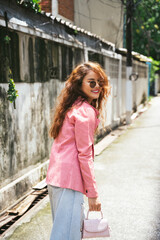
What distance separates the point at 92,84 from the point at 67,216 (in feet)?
3.38

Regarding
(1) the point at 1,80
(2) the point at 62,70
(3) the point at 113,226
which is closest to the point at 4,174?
(1) the point at 1,80

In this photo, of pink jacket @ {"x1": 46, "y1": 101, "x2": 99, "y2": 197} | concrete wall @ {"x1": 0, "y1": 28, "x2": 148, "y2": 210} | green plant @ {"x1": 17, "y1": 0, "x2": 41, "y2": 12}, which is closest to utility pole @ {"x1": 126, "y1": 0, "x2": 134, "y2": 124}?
concrete wall @ {"x1": 0, "y1": 28, "x2": 148, "y2": 210}

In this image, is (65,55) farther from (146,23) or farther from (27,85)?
(146,23)

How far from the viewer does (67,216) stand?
225 centimetres

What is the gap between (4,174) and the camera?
420 cm

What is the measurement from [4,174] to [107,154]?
3810 mm

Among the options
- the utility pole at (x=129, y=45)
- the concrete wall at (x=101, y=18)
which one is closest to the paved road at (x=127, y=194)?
the utility pole at (x=129, y=45)

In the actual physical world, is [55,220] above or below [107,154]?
above

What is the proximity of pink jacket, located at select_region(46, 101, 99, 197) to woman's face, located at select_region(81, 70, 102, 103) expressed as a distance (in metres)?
0.11

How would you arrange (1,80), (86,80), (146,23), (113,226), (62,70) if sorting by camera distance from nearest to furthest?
(86,80) < (113,226) < (1,80) < (62,70) < (146,23)

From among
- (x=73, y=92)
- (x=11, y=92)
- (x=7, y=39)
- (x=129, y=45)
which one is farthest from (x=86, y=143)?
(x=129, y=45)

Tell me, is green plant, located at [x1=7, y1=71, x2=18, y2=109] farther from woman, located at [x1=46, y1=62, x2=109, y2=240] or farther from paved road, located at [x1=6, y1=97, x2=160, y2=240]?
woman, located at [x1=46, y1=62, x2=109, y2=240]

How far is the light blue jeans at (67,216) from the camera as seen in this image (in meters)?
2.25

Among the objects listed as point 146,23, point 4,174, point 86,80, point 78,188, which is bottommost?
point 4,174
